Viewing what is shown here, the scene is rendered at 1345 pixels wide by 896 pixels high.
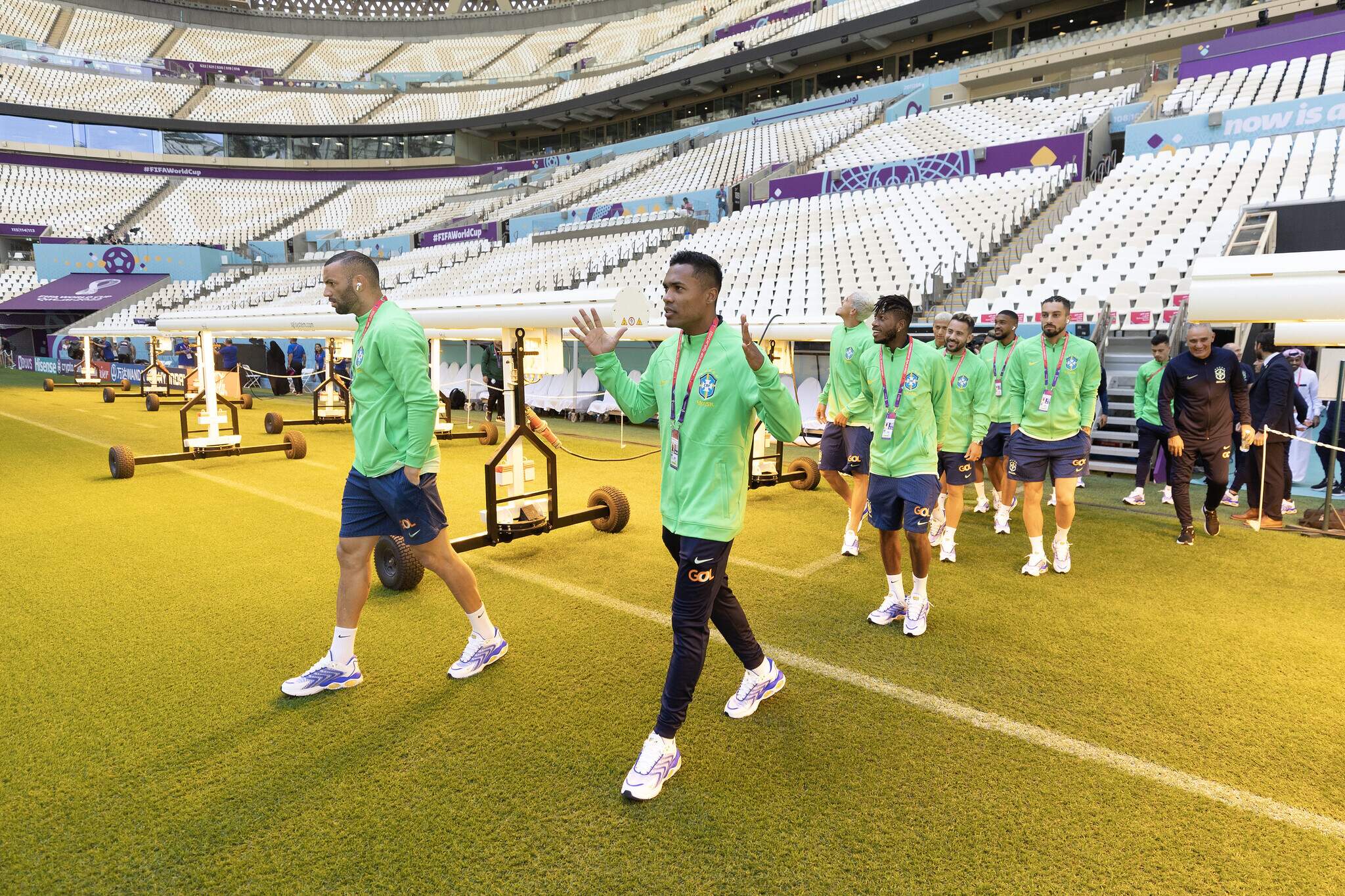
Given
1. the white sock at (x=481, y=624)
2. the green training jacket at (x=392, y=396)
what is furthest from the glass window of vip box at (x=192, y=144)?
the white sock at (x=481, y=624)

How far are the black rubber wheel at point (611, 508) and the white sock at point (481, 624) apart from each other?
8.69 ft

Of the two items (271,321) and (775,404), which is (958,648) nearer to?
(775,404)

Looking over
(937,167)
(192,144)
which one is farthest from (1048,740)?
(192,144)

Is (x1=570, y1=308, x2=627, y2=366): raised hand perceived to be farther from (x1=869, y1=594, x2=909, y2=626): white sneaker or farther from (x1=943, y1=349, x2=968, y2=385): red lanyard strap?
(x1=943, y1=349, x2=968, y2=385): red lanyard strap

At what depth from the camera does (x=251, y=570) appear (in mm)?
5242

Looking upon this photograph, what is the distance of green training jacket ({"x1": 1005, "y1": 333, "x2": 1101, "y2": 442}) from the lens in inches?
200

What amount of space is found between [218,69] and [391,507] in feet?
181

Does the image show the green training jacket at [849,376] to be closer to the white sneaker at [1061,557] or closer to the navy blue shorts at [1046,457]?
the navy blue shorts at [1046,457]

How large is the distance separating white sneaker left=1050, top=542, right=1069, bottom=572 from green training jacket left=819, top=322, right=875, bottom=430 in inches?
62.9

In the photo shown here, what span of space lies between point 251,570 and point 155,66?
5275cm

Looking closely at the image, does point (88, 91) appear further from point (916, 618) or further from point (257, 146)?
point (916, 618)

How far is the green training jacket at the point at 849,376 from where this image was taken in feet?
17.5

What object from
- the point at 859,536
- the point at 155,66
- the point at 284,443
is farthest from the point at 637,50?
the point at 859,536

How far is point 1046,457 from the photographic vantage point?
520cm
